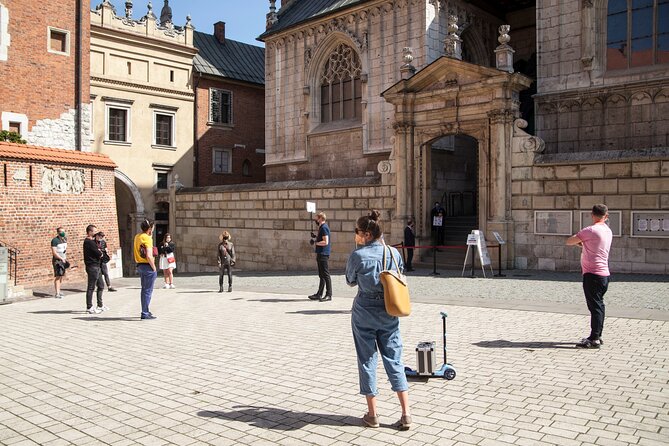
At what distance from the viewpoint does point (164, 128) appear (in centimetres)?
3231

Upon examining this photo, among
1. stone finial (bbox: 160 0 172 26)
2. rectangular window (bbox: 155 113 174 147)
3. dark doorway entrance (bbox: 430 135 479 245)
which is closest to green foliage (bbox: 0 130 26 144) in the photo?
rectangular window (bbox: 155 113 174 147)

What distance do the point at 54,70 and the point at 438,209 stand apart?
52.4ft

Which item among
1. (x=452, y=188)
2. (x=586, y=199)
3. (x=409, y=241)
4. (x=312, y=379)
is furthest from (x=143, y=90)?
(x=312, y=379)

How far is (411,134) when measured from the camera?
64.5 feet

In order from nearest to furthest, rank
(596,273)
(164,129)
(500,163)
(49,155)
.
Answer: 1. (596,273)
2. (500,163)
3. (49,155)
4. (164,129)

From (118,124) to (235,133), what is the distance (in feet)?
24.1

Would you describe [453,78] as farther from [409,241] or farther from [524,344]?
[524,344]

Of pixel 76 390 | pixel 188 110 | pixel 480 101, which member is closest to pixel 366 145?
pixel 480 101

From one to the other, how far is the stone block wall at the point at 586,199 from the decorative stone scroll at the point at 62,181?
13640mm

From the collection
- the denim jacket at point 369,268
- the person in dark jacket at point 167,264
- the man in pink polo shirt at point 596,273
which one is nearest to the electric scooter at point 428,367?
the denim jacket at point 369,268

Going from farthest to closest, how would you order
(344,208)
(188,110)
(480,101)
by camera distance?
(188,110) → (344,208) → (480,101)

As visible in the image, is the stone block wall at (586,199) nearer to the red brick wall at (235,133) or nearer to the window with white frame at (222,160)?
the red brick wall at (235,133)

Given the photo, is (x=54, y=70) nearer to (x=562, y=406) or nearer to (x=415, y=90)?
(x=415, y=90)

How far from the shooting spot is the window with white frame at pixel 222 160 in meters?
34.6
